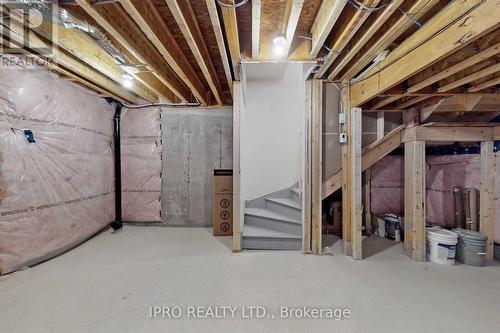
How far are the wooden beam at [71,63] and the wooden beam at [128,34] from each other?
764 millimetres

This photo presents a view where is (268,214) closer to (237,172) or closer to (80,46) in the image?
(237,172)

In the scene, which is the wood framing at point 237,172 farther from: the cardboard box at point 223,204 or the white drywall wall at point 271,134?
the white drywall wall at point 271,134

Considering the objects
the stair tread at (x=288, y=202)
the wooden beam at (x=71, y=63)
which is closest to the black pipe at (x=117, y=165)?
the wooden beam at (x=71, y=63)

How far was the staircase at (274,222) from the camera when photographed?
3.00m

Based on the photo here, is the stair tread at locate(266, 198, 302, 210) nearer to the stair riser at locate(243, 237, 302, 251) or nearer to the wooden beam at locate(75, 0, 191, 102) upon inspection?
the stair riser at locate(243, 237, 302, 251)

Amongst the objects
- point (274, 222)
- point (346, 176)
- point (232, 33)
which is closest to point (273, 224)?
point (274, 222)

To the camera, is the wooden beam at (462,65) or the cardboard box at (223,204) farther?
the cardboard box at (223,204)

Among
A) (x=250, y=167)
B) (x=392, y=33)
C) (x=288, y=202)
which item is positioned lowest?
(x=288, y=202)

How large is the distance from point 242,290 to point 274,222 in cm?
131

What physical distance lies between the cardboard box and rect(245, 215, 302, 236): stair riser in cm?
34

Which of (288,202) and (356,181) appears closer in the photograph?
(356,181)

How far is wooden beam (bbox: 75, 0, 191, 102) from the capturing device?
5.32 feet

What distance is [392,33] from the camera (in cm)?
182

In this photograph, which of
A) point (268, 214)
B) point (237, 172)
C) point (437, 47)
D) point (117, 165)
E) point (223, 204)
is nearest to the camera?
point (437, 47)
